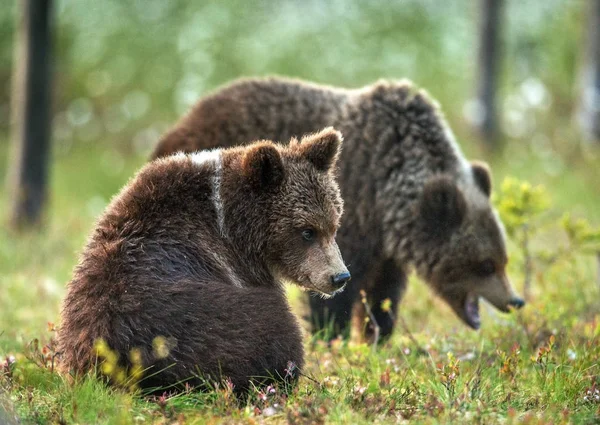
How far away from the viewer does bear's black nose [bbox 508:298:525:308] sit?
6.82m

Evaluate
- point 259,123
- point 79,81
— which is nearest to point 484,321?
point 259,123

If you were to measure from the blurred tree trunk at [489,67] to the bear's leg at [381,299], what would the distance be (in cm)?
920

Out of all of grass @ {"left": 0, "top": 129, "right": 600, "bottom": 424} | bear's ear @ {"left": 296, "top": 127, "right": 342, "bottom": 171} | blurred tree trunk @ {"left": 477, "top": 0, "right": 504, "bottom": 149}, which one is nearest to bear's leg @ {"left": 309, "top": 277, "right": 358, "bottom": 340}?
grass @ {"left": 0, "top": 129, "right": 600, "bottom": 424}

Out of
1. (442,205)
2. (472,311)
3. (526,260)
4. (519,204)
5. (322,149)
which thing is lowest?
(472,311)

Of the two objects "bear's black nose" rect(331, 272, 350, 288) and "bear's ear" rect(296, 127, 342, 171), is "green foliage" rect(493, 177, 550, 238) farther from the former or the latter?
"bear's black nose" rect(331, 272, 350, 288)

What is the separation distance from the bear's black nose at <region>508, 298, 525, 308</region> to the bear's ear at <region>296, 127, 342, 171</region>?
2346 millimetres

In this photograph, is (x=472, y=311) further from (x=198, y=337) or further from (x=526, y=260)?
(x=198, y=337)

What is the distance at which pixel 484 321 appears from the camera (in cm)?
768

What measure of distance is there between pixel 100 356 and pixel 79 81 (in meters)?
15.1

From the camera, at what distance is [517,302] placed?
6836mm

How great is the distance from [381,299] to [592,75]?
897 cm

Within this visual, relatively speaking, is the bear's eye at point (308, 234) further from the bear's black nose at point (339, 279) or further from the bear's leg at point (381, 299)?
the bear's leg at point (381, 299)

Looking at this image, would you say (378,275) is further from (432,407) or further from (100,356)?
(100,356)

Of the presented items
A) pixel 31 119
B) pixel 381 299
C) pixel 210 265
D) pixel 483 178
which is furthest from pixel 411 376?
pixel 31 119
